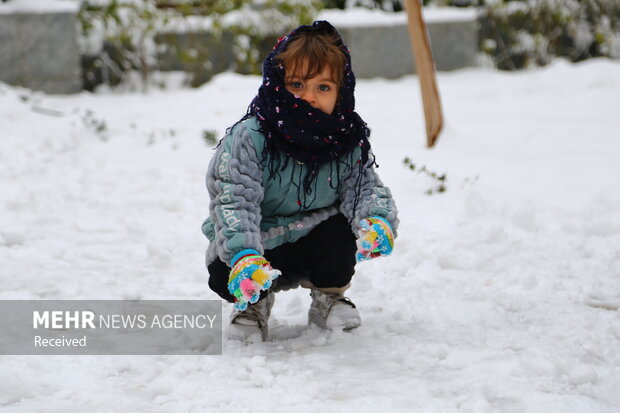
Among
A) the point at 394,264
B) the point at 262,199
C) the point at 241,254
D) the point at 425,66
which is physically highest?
the point at 425,66

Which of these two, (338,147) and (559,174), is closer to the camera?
(338,147)

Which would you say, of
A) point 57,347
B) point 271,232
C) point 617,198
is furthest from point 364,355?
point 617,198

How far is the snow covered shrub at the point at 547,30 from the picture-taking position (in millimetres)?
9195

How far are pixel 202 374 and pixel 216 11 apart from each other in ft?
24.0

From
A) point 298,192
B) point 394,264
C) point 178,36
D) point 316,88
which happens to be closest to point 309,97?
point 316,88

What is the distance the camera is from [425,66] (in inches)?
205

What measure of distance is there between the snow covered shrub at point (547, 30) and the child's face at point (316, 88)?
24.0 ft

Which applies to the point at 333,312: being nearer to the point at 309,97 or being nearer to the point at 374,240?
the point at 374,240

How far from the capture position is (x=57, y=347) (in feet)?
8.21

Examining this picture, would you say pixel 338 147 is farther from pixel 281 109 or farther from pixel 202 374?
pixel 202 374

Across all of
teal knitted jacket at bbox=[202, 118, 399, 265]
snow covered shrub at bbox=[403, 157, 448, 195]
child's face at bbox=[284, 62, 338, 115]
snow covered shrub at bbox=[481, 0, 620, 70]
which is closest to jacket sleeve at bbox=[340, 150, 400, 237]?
teal knitted jacket at bbox=[202, 118, 399, 265]

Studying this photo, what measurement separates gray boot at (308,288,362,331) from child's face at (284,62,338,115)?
66cm

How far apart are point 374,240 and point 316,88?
20.1 inches

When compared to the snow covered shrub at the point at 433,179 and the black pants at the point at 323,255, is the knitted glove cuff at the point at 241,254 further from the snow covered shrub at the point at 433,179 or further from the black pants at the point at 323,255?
the snow covered shrub at the point at 433,179
